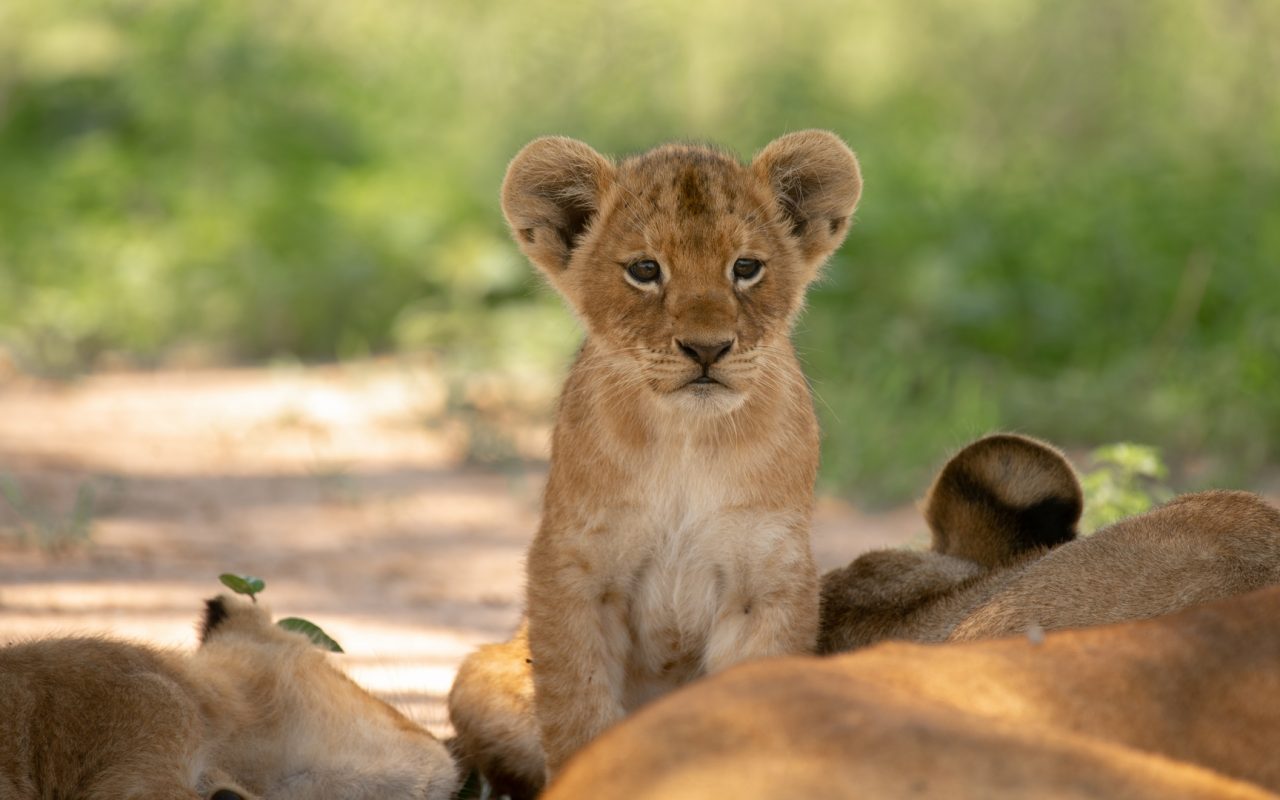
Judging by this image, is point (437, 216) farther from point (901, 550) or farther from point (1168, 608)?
point (1168, 608)

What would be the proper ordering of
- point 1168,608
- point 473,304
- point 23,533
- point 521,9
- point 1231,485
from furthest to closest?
1. point 521,9
2. point 473,304
3. point 1231,485
4. point 23,533
5. point 1168,608

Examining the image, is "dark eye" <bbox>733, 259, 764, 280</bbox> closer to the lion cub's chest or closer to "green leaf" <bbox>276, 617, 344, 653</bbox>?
the lion cub's chest

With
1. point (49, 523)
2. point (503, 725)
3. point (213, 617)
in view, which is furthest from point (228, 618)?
point (49, 523)

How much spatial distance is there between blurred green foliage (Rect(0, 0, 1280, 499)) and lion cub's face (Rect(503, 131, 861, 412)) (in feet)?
9.99

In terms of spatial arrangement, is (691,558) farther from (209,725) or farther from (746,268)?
→ (209,725)

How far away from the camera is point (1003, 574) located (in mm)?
3627

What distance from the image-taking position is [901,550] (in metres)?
4.03

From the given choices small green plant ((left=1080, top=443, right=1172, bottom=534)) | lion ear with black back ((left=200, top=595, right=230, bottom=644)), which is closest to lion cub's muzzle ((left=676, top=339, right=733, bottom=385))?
lion ear with black back ((left=200, top=595, right=230, bottom=644))

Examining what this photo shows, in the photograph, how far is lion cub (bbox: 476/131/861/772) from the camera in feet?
11.6

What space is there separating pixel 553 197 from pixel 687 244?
20.0 inches

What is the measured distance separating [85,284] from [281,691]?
759cm

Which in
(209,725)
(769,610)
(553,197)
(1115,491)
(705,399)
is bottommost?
(209,725)

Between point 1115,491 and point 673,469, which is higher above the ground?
point 673,469

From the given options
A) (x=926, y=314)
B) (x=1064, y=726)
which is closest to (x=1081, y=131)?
(x=926, y=314)
